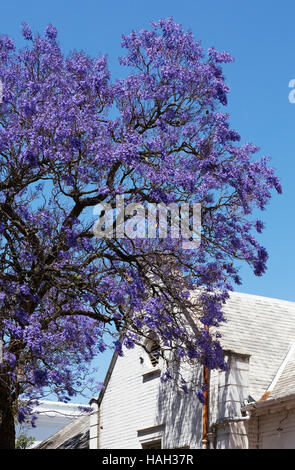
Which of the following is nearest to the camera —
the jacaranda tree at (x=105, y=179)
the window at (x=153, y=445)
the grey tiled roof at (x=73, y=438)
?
the jacaranda tree at (x=105, y=179)

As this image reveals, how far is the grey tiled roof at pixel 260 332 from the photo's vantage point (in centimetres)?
2172

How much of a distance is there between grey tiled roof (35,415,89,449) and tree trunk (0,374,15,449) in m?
11.6

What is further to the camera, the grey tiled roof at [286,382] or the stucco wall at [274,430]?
the grey tiled roof at [286,382]

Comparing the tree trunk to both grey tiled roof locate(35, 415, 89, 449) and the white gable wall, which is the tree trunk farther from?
grey tiled roof locate(35, 415, 89, 449)

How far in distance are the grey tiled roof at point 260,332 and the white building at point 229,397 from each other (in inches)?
1.1

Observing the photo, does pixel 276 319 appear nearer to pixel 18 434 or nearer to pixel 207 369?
pixel 207 369

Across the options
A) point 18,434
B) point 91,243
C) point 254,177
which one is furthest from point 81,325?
point 18,434

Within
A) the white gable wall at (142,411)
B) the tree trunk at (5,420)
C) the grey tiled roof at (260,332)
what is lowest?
the tree trunk at (5,420)

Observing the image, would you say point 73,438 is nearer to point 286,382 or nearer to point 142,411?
point 142,411

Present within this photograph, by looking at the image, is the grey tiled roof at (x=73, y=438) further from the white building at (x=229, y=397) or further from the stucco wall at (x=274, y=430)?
the stucco wall at (x=274, y=430)

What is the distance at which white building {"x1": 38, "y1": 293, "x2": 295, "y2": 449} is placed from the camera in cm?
1967

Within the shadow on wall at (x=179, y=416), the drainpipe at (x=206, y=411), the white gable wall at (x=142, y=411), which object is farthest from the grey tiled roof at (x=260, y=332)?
the white gable wall at (x=142, y=411)

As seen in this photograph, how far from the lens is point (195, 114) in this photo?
60.3 ft

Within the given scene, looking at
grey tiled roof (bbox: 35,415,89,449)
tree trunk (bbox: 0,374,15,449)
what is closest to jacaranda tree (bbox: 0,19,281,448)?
tree trunk (bbox: 0,374,15,449)
